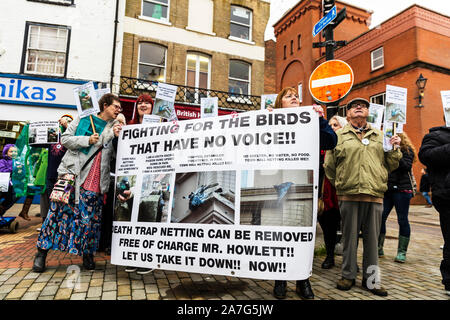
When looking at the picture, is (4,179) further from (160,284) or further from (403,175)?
(403,175)

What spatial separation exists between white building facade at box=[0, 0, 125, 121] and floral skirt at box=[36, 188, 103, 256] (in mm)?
9408

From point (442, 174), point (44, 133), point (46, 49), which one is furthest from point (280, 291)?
point (46, 49)

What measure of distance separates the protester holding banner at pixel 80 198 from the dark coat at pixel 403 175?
4.09 m

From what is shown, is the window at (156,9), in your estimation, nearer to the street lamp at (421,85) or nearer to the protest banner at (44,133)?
the protest banner at (44,133)

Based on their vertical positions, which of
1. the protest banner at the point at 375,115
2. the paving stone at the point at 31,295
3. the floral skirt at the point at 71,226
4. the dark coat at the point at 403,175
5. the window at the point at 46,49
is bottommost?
the paving stone at the point at 31,295

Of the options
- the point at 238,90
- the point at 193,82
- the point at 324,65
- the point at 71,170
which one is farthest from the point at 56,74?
the point at 324,65

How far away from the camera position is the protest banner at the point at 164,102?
356 cm

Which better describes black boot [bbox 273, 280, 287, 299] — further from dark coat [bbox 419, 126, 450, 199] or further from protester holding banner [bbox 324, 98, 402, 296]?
dark coat [bbox 419, 126, 450, 199]

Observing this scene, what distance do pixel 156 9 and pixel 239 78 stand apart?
5.12m

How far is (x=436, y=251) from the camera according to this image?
16.5 ft

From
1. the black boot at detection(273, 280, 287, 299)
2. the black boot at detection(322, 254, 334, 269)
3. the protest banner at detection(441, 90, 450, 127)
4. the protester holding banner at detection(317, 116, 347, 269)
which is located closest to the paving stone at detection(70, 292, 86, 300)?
the black boot at detection(273, 280, 287, 299)

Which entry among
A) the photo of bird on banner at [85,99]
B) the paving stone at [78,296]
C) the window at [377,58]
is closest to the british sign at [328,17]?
the photo of bird on banner at [85,99]

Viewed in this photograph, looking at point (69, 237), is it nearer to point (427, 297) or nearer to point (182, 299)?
point (182, 299)
